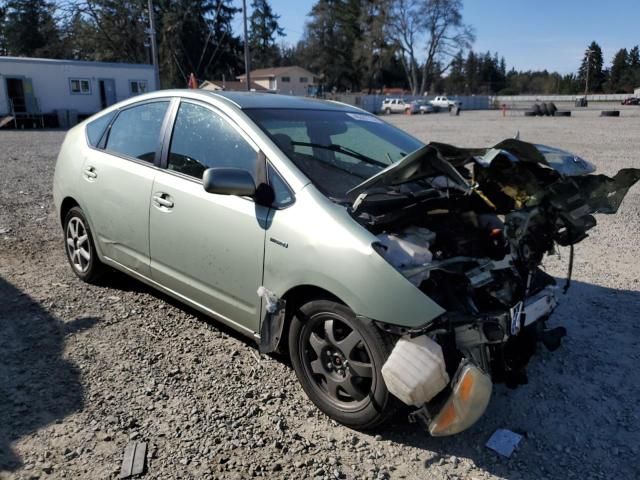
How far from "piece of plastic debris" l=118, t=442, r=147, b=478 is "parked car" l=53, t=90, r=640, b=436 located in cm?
85

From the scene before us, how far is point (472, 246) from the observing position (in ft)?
10.2

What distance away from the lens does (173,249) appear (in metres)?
3.70

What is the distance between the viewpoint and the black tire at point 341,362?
8.98 ft

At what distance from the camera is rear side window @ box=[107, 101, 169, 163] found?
4070 millimetres

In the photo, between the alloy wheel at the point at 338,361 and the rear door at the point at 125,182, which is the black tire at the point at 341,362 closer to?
the alloy wheel at the point at 338,361

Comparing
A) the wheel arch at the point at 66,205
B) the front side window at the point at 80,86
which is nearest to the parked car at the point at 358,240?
the wheel arch at the point at 66,205

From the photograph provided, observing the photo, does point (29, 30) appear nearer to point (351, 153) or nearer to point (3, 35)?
point (3, 35)

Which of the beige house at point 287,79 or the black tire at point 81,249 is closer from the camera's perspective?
the black tire at point 81,249

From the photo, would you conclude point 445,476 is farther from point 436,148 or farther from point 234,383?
point 436,148

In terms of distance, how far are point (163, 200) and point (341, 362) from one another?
1.73 m

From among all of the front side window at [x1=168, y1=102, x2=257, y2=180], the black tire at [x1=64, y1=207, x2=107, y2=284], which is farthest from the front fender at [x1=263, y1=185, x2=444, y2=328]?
the black tire at [x1=64, y1=207, x2=107, y2=284]

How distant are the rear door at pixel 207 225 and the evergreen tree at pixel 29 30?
6242 cm

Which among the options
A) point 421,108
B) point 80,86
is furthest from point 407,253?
point 421,108

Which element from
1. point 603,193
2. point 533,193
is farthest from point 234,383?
point 603,193
